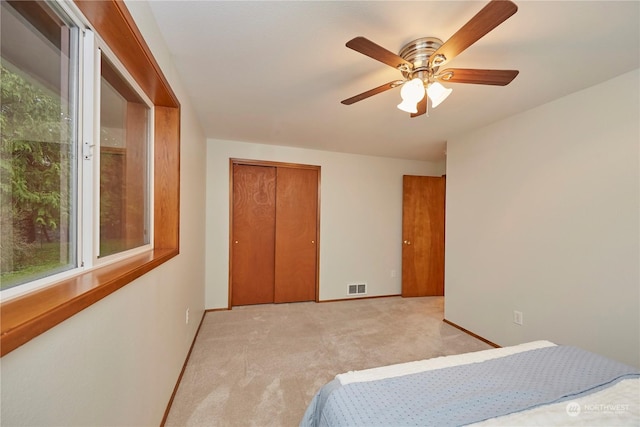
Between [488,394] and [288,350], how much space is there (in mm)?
1738

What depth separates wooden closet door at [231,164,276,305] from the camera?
11.0 ft

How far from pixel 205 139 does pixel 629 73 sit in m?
3.73

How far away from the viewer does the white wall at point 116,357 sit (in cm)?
54

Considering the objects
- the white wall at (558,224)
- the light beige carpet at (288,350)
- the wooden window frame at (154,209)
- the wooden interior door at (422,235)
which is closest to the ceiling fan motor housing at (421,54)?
the wooden window frame at (154,209)

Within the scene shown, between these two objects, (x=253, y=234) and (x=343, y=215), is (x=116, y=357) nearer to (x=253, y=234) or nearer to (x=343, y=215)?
(x=253, y=234)

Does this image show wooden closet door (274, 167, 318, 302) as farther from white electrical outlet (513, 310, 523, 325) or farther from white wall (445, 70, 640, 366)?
white electrical outlet (513, 310, 523, 325)

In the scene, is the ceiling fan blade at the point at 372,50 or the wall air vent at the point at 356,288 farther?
the wall air vent at the point at 356,288

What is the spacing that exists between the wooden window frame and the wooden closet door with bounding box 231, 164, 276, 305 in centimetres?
171

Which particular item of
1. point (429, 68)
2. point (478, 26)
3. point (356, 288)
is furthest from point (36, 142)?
point (356, 288)

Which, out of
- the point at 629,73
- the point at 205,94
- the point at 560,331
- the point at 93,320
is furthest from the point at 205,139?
the point at 560,331

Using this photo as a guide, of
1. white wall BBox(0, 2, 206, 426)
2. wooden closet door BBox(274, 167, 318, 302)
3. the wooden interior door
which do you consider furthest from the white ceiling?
the wooden interior door

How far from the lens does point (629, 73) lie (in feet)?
5.27

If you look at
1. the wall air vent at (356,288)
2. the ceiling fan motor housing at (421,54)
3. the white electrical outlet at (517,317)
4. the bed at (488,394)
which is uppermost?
the ceiling fan motor housing at (421,54)

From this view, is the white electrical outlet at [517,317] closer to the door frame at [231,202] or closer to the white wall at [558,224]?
the white wall at [558,224]
